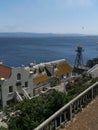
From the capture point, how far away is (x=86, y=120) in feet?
40.2

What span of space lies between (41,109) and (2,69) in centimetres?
3136

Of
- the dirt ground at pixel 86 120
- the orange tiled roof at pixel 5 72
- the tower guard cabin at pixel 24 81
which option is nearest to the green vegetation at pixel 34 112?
the dirt ground at pixel 86 120

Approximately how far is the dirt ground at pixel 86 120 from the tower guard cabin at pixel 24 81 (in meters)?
23.2

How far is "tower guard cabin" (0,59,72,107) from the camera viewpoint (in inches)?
1623

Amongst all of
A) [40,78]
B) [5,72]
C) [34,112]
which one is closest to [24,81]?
[5,72]

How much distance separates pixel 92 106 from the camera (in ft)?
45.5

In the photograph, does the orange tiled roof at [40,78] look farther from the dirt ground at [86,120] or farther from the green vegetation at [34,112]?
the dirt ground at [86,120]

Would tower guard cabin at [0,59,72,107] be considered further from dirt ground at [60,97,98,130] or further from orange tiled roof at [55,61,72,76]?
dirt ground at [60,97,98,130]

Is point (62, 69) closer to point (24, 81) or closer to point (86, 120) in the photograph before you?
point (24, 81)

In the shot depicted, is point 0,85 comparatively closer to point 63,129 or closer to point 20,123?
point 20,123

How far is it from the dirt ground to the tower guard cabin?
2316 centimetres

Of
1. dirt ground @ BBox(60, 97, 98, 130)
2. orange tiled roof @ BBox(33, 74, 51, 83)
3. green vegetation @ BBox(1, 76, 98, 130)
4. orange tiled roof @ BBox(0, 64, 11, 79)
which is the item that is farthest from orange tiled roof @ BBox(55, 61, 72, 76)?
dirt ground @ BBox(60, 97, 98, 130)

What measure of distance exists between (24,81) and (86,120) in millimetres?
32367

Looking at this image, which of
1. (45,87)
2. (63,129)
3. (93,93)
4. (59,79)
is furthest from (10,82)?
(63,129)
